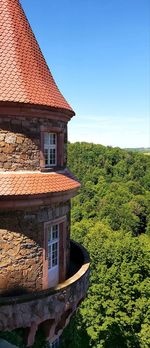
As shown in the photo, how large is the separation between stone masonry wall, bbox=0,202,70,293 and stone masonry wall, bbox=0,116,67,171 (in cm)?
137

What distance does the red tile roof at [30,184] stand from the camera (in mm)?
10312

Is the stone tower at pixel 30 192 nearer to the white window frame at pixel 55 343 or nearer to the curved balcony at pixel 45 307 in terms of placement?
the curved balcony at pixel 45 307

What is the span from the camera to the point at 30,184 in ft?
35.3

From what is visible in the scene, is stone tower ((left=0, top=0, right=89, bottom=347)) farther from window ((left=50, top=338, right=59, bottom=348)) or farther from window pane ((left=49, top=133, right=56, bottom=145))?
window ((left=50, top=338, right=59, bottom=348))

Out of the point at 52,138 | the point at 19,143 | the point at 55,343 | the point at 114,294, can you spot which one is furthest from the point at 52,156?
the point at 114,294

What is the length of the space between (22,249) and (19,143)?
3020 millimetres

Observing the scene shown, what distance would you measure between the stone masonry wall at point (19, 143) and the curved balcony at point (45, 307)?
11.8 ft

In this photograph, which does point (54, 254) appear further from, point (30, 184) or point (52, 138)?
point (52, 138)

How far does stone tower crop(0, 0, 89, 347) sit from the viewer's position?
1040 centimetres

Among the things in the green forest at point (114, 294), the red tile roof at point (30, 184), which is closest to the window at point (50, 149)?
the red tile roof at point (30, 184)

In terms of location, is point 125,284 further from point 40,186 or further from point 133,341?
point 40,186

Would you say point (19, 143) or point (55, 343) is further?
point (55, 343)

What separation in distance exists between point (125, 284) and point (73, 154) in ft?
165

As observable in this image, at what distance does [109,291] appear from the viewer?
2681 centimetres
